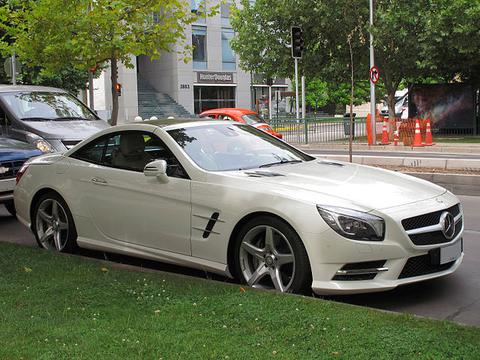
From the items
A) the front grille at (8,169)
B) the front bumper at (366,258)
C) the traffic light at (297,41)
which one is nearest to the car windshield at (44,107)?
the front grille at (8,169)

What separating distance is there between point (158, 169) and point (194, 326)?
177 centimetres

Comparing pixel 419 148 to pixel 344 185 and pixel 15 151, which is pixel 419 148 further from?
pixel 344 185

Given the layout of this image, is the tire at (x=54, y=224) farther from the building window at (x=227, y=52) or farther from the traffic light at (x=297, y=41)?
the building window at (x=227, y=52)

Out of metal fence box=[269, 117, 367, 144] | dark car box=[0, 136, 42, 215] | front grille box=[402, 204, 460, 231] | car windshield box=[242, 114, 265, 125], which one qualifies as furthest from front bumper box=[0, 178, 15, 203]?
metal fence box=[269, 117, 367, 144]

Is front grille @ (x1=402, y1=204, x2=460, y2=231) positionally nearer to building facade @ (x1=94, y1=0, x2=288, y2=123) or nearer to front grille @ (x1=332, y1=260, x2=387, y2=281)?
front grille @ (x1=332, y1=260, x2=387, y2=281)

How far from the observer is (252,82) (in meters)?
55.6

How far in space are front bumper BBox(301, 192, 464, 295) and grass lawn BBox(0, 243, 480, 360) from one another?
25 centimetres

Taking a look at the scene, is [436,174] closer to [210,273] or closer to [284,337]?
[210,273]

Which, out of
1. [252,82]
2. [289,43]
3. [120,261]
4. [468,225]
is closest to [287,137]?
[289,43]

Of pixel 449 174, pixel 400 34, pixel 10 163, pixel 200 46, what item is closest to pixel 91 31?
pixel 10 163

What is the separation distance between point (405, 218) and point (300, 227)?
78 cm

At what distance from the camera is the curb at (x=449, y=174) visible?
10945 millimetres

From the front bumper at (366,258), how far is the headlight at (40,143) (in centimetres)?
673

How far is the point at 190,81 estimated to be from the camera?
170 feet
